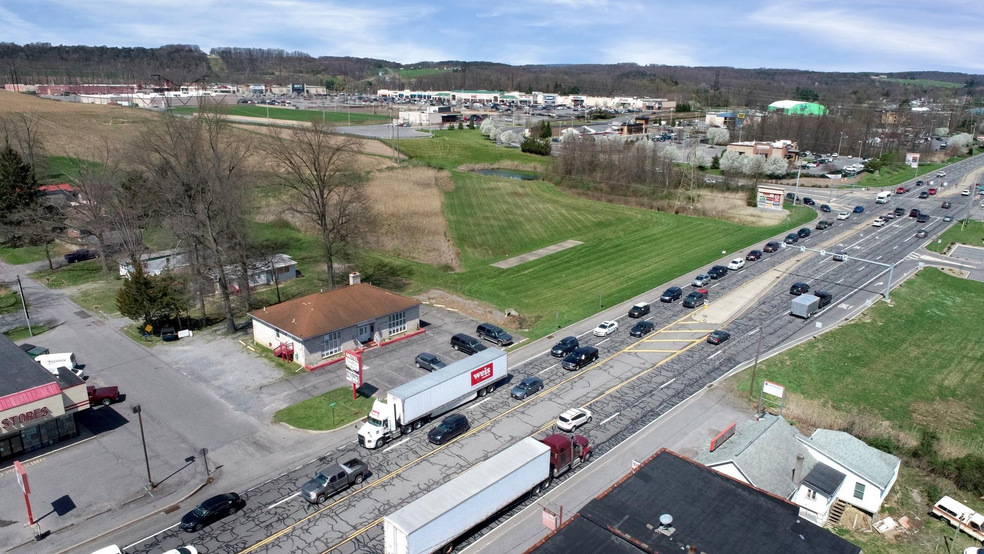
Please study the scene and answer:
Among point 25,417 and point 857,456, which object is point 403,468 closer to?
point 25,417

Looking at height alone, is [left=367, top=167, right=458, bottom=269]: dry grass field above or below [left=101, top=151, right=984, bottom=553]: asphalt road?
above

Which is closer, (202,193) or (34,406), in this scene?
(34,406)

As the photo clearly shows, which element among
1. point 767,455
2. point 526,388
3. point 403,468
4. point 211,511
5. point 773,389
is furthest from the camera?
point 526,388

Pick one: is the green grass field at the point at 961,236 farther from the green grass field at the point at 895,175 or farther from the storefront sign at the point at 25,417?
the storefront sign at the point at 25,417

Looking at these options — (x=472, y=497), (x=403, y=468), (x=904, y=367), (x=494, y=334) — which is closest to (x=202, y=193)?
(x=494, y=334)

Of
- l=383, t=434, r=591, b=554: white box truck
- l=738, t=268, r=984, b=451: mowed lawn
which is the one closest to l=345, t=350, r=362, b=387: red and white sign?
l=383, t=434, r=591, b=554: white box truck

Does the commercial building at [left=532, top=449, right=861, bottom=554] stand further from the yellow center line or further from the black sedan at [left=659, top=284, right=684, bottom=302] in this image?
the black sedan at [left=659, top=284, right=684, bottom=302]
